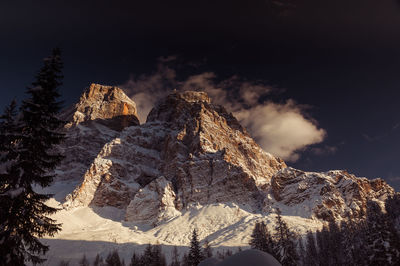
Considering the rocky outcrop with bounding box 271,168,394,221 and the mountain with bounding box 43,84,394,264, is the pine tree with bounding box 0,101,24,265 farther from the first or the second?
the rocky outcrop with bounding box 271,168,394,221

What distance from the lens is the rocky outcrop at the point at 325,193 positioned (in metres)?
148

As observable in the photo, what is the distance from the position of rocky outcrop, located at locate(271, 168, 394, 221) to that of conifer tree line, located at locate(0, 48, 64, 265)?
151m

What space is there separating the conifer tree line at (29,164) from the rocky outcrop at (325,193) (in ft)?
496

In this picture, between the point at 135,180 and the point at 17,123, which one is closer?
the point at 17,123

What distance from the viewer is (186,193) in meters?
172

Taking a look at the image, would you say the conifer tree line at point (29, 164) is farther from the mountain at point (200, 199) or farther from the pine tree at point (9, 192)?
the mountain at point (200, 199)

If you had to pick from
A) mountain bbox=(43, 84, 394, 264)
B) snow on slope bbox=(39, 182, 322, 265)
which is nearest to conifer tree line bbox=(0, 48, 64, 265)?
snow on slope bbox=(39, 182, 322, 265)

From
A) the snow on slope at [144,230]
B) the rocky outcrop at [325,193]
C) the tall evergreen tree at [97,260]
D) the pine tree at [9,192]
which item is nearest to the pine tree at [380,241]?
the pine tree at [9,192]

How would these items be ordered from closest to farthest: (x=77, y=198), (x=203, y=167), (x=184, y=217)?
(x=184, y=217), (x=77, y=198), (x=203, y=167)

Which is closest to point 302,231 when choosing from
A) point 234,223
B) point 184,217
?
point 234,223

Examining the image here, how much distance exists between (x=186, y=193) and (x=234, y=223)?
4359 centimetres

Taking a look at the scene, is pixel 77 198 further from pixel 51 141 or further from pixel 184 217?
pixel 51 141

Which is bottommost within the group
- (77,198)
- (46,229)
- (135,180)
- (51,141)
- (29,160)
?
(46,229)

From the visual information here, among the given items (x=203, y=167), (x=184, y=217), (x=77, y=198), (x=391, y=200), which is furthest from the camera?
(x=203, y=167)
